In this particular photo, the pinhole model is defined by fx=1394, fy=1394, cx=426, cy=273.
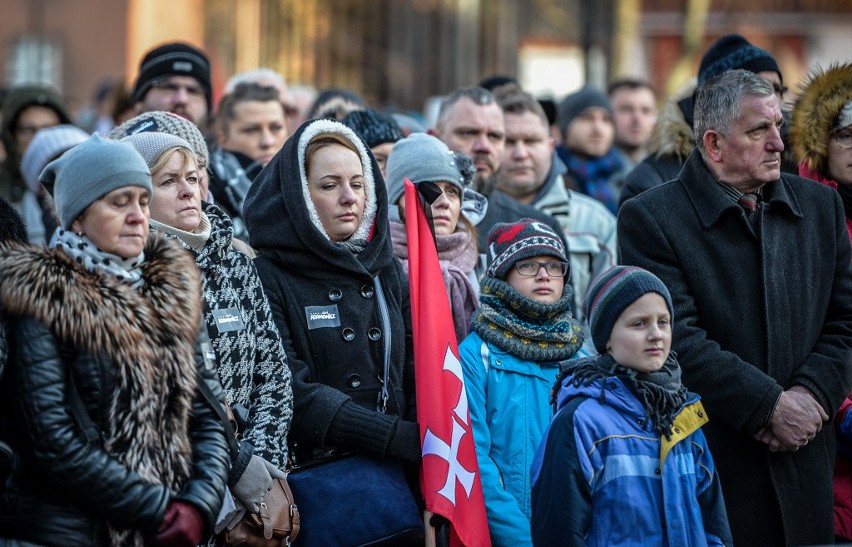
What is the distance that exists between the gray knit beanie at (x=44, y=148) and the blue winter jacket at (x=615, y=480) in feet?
13.2

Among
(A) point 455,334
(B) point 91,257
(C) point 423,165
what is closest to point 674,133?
(C) point 423,165

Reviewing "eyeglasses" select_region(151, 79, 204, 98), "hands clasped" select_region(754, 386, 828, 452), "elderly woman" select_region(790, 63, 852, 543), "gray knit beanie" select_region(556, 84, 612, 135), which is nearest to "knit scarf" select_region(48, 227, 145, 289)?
"hands clasped" select_region(754, 386, 828, 452)

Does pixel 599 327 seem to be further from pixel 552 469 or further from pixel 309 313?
pixel 309 313

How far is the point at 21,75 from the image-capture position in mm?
15844

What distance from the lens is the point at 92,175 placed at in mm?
4340

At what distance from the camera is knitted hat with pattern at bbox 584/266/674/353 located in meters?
4.79

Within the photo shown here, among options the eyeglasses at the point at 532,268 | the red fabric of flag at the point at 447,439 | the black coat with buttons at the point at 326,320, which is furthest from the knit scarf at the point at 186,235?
the eyeglasses at the point at 532,268

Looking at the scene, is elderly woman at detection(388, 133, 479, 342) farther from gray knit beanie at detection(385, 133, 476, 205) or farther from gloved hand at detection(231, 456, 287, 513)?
gloved hand at detection(231, 456, 287, 513)

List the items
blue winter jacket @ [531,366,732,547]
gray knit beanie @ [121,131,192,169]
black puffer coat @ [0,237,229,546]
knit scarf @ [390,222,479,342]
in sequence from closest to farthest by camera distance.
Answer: black puffer coat @ [0,237,229,546], blue winter jacket @ [531,366,732,547], gray knit beanie @ [121,131,192,169], knit scarf @ [390,222,479,342]

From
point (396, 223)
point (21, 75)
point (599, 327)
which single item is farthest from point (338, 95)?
point (21, 75)

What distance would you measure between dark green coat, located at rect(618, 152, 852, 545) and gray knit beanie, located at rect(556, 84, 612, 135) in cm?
382

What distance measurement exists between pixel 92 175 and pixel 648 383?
76.7 inches

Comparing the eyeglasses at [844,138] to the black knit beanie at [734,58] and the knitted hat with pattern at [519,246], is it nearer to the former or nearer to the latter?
the black knit beanie at [734,58]

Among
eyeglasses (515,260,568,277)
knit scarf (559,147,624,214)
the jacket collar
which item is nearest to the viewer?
eyeglasses (515,260,568,277)
